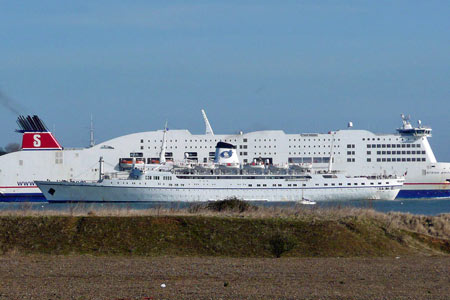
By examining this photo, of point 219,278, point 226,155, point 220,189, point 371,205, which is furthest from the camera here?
point 226,155

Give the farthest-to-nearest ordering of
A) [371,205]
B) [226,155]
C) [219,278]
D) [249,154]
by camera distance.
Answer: [249,154]
[226,155]
[371,205]
[219,278]

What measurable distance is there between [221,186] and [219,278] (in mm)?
43610

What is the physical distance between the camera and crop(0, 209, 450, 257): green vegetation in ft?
68.4

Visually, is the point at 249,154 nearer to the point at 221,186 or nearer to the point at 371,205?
the point at 221,186

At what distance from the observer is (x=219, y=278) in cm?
1567

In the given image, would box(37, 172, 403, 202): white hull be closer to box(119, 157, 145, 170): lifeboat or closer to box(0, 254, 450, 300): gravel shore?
box(119, 157, 145, 170): lifeboat

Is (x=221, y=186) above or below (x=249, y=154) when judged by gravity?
below

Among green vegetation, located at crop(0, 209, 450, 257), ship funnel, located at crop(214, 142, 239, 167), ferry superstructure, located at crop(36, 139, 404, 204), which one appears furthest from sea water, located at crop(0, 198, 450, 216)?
green vegetation, located at crop(0, 209, 450, 257)

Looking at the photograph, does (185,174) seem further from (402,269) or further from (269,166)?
(402,269)

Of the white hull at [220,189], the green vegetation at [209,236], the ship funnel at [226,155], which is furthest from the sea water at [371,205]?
the green vegetation at [209,236]

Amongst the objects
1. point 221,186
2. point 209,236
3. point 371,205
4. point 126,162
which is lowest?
point 371,205

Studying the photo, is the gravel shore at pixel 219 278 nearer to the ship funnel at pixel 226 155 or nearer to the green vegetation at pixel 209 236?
the green vegetation at pixel 209 236

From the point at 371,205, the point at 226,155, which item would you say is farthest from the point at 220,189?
the point at 371,205

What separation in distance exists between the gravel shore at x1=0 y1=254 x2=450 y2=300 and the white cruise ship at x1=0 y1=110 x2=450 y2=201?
4828 centimetres
